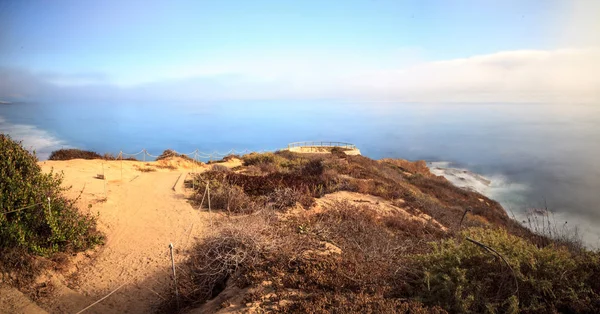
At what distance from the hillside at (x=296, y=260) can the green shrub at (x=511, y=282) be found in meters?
0.02

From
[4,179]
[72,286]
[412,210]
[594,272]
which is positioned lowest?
[412,210]

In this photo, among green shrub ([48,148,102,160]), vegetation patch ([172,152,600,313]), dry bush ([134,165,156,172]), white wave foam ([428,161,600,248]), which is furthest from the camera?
white wave foam ([428,161,600,248])

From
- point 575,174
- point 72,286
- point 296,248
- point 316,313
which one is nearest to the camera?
point 316,313

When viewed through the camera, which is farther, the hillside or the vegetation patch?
the hillside

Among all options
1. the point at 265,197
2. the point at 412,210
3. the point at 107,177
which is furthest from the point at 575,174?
the point at 107,177

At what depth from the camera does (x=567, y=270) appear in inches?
168

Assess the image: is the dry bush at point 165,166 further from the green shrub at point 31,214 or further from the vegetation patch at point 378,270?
the vegetation patch at point 378,270

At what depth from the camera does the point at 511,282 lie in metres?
4.29

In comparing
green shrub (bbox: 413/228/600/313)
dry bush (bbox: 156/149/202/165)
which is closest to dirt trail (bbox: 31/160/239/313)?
green shrub (bbox: 413/228/600/313)

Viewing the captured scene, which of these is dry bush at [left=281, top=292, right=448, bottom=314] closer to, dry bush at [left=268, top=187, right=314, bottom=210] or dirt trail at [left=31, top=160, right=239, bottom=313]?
dirt trail at [left=31, top=160, right=239, bottom=313]

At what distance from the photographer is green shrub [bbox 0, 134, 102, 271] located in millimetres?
6746

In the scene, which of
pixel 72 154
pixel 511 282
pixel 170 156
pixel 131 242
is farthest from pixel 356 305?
pixel 72 154

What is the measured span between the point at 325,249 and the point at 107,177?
1215cm

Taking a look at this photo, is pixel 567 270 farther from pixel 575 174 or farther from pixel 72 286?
pixel 575 174
